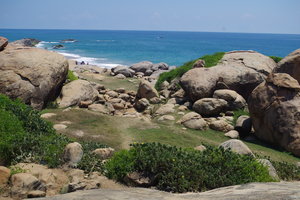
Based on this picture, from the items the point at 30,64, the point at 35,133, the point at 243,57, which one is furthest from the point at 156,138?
the point at 243,57

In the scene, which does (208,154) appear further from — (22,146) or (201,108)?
(201,108)

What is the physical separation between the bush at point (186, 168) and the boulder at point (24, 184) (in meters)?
2.41

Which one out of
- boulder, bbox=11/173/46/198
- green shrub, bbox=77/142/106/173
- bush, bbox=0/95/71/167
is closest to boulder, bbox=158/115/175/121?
bush, bbox=0/95/71/167

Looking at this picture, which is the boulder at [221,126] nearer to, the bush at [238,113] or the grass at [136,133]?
the grass at [136,133]

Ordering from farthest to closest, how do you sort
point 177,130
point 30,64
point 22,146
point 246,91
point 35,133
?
point 246,91 → point 30,64 → point 177,130 → point 35,133 → point 22,146

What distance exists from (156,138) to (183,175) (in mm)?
7300

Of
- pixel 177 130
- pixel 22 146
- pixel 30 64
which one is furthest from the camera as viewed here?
pixel 30 64

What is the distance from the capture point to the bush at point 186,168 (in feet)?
31.9

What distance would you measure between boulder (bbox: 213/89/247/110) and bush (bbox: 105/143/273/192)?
12.4m

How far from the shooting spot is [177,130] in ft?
62.4

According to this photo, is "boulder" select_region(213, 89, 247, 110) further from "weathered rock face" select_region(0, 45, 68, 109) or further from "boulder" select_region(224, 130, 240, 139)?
"weathered rock face" select_region(0, 45, 68, 109)

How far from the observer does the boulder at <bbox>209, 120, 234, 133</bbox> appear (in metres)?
20.0

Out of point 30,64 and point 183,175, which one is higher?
point 30,64

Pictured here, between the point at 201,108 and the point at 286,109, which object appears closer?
the point at 286,109
